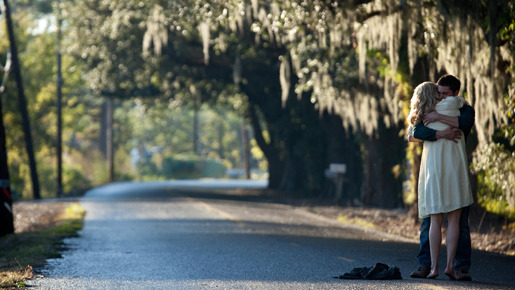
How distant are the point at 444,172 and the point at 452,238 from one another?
648 millimetres

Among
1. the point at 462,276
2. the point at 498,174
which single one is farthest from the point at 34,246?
the point at 462,276

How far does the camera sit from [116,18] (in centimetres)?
2534

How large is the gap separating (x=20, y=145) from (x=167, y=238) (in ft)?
98.5

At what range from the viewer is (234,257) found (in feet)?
35.4

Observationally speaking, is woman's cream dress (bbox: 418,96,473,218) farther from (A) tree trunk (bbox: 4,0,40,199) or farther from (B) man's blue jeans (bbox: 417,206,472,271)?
(A) tree trunk (bbox: 4,0,40,199)

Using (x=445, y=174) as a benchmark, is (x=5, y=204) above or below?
below

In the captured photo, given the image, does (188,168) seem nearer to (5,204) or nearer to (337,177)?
(337,177)

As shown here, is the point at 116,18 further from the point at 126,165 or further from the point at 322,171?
the point at 126,165

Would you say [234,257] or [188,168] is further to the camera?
[188,168]

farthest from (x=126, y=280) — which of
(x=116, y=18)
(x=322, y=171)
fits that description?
Result: (x=322, y=171)

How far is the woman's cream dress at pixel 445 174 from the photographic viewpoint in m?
8.04

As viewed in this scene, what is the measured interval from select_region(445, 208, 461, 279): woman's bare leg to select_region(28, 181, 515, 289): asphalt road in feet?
0.52

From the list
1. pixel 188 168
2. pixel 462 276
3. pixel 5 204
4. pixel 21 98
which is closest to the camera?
pixel 462 276

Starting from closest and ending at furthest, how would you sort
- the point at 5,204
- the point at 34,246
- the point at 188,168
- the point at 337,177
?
1. the point at 34,246
2. the point at 5,204
3. the point at 337,177
4. the point at 188,168
